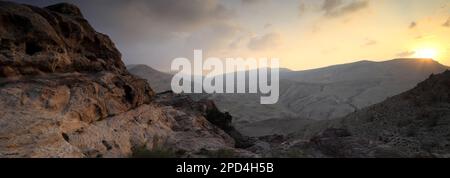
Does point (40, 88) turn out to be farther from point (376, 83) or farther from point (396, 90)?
point (376, 83)

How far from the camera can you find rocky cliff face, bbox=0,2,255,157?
10.1 m

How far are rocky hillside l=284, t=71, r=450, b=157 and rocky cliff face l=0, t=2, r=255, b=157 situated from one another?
7.04 m

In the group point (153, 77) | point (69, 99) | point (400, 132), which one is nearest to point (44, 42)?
point (69, 99)

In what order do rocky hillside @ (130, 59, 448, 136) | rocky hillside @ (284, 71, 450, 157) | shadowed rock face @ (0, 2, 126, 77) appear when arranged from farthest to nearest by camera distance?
rocky hillside @ (130, 59, 448, 136) → rocky hillside @ (284, 71, 450, 157) → shadowed rock face @ (0, 2, 126, 77)

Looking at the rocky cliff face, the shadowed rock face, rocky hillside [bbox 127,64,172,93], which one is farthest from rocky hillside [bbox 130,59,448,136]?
the shadowed rock face

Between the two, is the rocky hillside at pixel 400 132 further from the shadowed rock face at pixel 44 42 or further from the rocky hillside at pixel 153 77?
the rocky hillside at pixel 153 77

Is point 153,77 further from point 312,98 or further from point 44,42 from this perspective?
point 44,42

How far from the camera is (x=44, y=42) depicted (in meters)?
14.1

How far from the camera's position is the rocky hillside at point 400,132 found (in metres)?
17.3

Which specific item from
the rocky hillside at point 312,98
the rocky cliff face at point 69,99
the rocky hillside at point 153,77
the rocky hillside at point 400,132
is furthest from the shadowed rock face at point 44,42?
the rocky hillside at point 153,77

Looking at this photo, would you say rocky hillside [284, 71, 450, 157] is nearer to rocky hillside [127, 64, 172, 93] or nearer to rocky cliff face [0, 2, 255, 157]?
rocky cliff face [0, 2, 255, 157]

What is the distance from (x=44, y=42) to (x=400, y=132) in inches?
877

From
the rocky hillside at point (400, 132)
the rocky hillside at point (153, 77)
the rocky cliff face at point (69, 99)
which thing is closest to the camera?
the rocky cliff face at point (69, 99)

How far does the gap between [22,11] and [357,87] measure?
108507mm
